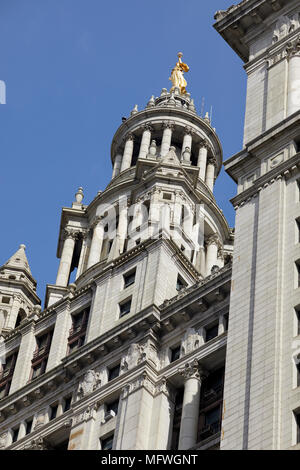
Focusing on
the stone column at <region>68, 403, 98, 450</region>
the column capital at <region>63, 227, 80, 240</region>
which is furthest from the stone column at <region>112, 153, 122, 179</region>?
the stone column at <region>68, 403, 98, 450</region>

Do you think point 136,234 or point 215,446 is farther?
point 136,234

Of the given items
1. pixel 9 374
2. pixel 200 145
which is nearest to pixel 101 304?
pixel 9 374

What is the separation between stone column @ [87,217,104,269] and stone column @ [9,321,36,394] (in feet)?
31.5

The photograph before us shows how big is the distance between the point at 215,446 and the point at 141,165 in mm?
37447

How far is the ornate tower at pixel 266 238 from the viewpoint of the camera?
184 feet

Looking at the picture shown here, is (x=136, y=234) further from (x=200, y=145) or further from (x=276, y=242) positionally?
(x=276, y=242)

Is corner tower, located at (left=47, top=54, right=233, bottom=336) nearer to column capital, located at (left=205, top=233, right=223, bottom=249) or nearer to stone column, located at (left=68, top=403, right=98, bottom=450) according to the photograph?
column capital, located at (left=205, top=233, right=223, bottom=249)

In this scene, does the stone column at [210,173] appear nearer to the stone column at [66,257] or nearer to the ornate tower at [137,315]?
the ornate tower at [137,315]

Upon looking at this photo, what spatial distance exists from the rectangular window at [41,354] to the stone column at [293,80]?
2167 cm

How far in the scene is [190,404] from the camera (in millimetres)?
66812

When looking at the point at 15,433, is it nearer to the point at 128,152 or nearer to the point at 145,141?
the point at 128,152

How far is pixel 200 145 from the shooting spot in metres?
106

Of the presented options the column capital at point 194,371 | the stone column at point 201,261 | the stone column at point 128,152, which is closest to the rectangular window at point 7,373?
the stone column at point 201,261

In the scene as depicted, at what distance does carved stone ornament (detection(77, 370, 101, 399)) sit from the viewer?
72125mm
